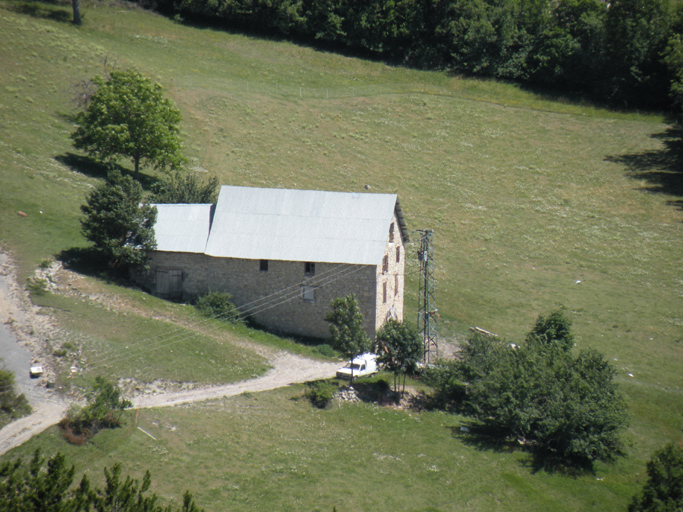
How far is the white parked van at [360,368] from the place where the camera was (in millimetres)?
30891

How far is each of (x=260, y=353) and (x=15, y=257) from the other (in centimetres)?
1494

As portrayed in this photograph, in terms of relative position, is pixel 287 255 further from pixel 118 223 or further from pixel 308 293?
pixel 118 223

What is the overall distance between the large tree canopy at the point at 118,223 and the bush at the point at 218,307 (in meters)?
4.38

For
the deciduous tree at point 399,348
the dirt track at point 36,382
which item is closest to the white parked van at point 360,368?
the deciduous tree at point 399,348

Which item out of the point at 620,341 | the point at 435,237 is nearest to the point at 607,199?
the point at 435,237

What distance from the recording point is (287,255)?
116ft

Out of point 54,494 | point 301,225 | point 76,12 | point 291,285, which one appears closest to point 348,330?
point 291,285

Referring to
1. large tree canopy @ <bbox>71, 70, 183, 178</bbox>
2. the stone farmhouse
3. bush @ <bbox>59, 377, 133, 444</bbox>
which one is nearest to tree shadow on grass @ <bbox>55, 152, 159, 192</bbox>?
large tree canopy @ <bbox>71, 70, 183, 178</bbox>

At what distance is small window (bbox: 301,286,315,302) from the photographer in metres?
35.2

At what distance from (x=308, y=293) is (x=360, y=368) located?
5719mm

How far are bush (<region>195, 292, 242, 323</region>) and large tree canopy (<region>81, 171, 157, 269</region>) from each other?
4.38 m

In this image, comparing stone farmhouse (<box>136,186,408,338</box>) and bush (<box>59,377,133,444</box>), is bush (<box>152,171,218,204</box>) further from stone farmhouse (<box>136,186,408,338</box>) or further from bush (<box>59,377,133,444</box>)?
bush (<box>59,377,133,444</box>)

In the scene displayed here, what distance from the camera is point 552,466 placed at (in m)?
26.8

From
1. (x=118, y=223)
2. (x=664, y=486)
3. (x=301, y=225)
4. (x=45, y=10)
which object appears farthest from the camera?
(x=45, y=10)
